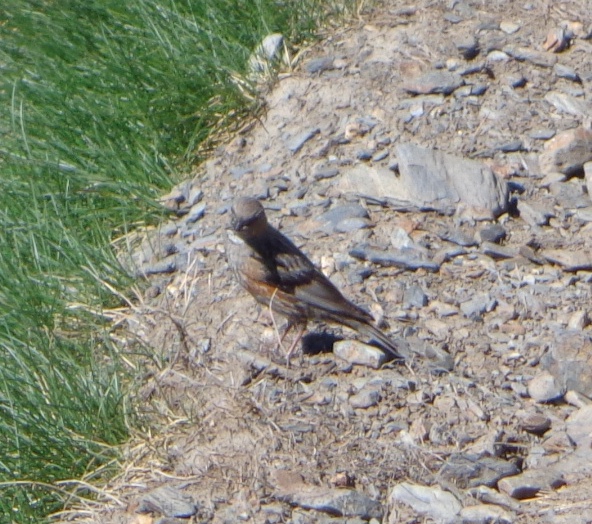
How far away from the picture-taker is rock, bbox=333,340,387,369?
16.1 ft

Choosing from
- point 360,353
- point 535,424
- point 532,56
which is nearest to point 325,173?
point 360,353

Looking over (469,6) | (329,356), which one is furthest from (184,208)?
(469,6)

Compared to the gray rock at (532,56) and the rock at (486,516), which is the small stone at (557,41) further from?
the rock at (486,516)

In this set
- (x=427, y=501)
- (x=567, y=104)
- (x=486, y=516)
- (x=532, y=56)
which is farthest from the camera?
(x=532, y=56)

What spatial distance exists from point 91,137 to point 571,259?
9.68 feet

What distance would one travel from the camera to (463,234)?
550 cm

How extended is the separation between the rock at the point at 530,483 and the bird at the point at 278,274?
1.11 metres

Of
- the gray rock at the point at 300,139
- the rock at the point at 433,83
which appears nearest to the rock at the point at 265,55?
the gray rock at the point at 300,139

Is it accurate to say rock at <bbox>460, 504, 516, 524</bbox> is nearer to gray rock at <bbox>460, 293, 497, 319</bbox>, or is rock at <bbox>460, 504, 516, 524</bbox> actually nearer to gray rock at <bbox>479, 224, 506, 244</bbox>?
gray rock at <bbox>460, 293, 497, 319</bbox>

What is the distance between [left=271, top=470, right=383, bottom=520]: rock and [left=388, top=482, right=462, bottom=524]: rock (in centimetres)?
7

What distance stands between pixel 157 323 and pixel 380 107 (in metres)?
1.77

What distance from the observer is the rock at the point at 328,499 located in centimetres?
416

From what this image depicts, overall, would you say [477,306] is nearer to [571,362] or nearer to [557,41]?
[571,362]

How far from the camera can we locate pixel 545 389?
15.3 feet
